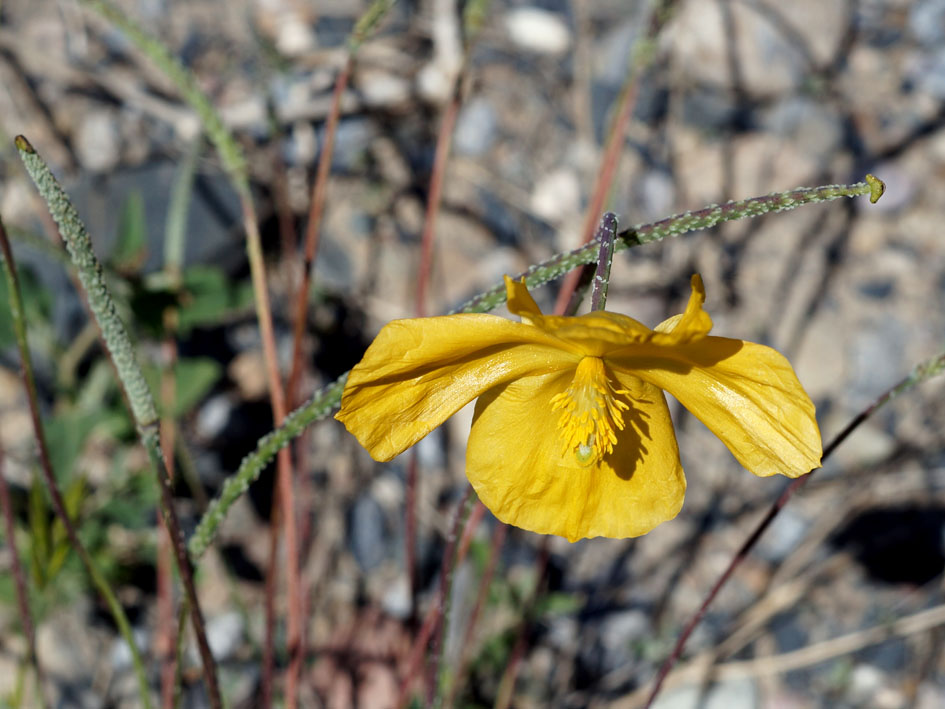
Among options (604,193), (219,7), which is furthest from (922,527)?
(219,7)

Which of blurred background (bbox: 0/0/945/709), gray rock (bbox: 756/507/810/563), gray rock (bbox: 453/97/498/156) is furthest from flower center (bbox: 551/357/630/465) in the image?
gray rock (bbox: 453/97/498/156)

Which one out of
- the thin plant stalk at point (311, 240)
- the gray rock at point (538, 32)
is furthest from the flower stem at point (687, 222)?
the gray rock at point (538, 32)

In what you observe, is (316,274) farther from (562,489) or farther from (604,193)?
(562,489)

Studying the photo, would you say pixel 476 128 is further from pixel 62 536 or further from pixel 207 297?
pixel 62 536

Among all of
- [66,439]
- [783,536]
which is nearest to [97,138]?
[66,439]

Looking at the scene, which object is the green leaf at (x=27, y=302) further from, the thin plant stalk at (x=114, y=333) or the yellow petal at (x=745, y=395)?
the yellow petal at (x=745, y=395)

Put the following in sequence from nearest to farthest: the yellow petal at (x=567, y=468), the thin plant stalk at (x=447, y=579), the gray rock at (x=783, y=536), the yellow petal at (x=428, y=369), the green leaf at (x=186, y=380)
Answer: the yellow petal at (x=428, y=369) < the thin plant stalk at (x=447, y=579) < the yellow petal at (x=567, y=468) < the green leaf at (x=186, y=380) < the gray rock at (x=783, y=536)
